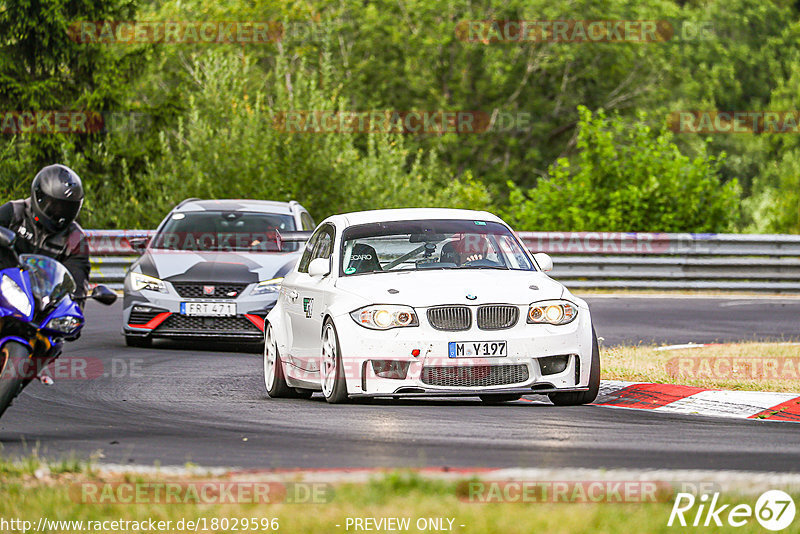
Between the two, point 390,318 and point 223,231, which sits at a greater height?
point 390,318

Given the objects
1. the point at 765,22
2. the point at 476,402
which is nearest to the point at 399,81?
the point at 765,22

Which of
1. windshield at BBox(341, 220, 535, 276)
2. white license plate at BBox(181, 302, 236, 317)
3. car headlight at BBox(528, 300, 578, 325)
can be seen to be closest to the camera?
car headlight at BBox(528, 300, 578, 325)

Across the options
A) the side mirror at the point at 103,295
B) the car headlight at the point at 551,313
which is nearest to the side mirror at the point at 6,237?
the side mirror at the point at 103,295

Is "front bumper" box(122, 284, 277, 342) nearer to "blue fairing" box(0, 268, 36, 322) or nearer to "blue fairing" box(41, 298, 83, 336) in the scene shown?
"blue fairing" box(41, 298, 83, 336)

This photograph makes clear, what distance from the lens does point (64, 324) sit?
8.27 meters

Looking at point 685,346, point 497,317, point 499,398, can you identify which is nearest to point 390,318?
point 497,317

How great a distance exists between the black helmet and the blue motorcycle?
416mm

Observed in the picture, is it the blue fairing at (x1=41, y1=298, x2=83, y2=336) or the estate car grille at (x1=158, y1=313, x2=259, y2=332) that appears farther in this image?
the estate car grille at (x1=158, y1=313, x2=259, y2=332)

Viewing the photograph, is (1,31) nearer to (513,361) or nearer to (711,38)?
(513,361)

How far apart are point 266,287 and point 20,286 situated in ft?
24.5

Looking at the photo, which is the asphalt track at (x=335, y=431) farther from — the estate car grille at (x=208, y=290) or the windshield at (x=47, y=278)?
the estate car grille at (x=208, y=290)

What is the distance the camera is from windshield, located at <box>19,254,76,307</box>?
26.9 ft

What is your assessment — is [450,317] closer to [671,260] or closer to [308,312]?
[308,312]

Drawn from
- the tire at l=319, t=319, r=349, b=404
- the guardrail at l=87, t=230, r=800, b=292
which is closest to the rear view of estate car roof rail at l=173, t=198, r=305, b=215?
the tire at l=319, t=319, r=349, b=404
